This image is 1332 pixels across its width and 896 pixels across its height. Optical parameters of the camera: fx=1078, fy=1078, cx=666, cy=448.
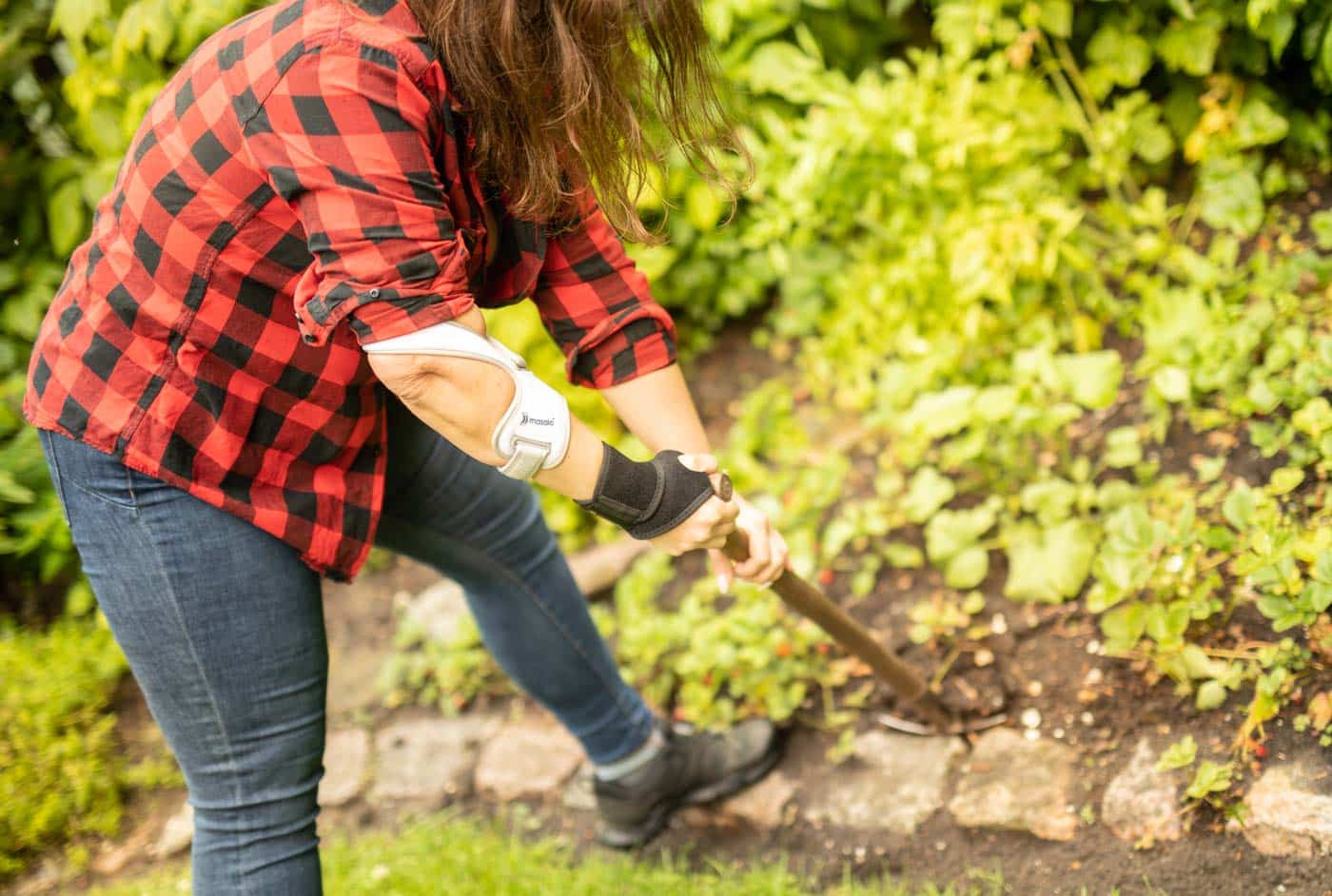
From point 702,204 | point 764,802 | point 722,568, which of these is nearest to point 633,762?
point 764,802

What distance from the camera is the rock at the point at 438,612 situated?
321 centimetres

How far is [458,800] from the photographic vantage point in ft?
9.07

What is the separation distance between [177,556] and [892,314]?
2.17 metres

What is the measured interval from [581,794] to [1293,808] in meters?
1.52

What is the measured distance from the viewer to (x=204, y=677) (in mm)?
1545

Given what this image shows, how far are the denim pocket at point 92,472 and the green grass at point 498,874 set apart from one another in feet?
4.10

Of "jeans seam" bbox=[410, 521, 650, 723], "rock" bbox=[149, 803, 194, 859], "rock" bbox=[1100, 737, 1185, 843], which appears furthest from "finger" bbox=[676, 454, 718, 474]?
"rock" bbox=[149, 803, 194, 859]

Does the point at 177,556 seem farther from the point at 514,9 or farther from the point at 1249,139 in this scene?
the point at 1249,139

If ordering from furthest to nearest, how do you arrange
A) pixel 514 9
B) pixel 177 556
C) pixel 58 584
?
pixel 58 584
pixel 177 556
pixel 514 9

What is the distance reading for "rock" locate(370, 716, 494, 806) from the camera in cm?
282

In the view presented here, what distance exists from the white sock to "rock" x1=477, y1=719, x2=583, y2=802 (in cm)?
39

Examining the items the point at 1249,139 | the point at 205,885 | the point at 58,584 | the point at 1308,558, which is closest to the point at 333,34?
the point at 205,885

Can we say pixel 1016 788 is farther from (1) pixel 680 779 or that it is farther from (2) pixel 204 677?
(2) pixel 204 677

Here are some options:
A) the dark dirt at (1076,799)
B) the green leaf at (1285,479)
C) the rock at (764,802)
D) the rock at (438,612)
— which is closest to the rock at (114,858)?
the dark dirt at (1076,799)
